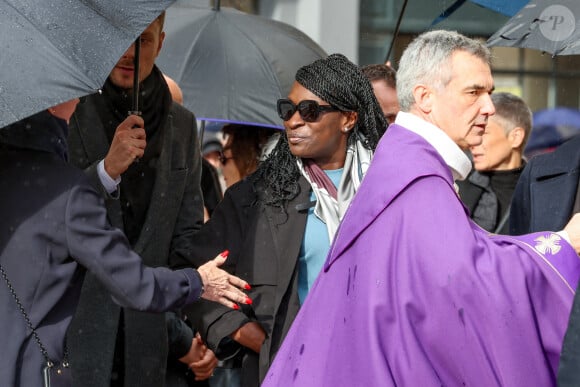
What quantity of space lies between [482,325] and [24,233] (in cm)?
150

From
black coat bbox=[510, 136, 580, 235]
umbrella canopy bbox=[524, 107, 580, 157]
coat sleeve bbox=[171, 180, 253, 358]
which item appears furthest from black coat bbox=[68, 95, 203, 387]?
umbrella canopy bbox=[524, 107, 580, 157]

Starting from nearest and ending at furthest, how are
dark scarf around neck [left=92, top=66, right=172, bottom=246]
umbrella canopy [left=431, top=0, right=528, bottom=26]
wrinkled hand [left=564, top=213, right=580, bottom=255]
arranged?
wrinkled hand [left=564, top=213, right=580, bottom=255], dark scarf around neck [left=92, top=66, right=172, bottom=246], umbrella canopy [left=431, top=0, right=528, bottom=26]

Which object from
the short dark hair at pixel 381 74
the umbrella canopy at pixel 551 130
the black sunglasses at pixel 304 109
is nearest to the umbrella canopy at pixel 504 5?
the short dark hair at pixel 381 74

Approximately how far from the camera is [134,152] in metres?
5.06

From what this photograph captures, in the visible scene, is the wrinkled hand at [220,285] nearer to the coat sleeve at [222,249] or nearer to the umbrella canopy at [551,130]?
the coat sleeve at [222,249]

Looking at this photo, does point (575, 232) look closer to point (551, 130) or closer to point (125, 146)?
point (125, 146)

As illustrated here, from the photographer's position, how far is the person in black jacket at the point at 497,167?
714cm

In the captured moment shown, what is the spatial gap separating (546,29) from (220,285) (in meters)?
1.69

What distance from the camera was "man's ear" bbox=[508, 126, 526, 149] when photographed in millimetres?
7348

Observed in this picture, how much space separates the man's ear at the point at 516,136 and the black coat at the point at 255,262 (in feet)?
8.00

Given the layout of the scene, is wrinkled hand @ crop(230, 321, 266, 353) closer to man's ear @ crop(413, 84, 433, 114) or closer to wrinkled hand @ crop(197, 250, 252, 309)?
wrinkled hand @ crop(197, 250, 252, 309)

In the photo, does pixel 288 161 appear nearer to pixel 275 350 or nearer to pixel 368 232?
pixel 275 350

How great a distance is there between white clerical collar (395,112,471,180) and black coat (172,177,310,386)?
3.60ft

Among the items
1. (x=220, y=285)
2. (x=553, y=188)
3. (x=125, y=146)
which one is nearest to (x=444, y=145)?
(x=553, y=188)
